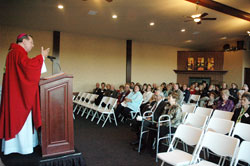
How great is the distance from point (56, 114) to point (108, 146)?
82.6 inches

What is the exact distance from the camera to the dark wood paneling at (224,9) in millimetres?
5886

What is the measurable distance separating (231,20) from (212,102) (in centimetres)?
364

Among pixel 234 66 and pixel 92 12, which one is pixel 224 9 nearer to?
pixel 92 12

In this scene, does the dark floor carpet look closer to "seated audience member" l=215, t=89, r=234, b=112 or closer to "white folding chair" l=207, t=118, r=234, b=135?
"white folding chair" l=207, t=118, r=234, b=135

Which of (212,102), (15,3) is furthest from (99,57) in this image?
(212,102)

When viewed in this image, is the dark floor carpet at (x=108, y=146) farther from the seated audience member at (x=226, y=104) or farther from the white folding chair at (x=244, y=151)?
the seated audience member at (x=226, y=104)

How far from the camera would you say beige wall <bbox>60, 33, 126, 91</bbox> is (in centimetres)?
934

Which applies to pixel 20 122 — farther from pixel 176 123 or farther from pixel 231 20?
pixel 231 20

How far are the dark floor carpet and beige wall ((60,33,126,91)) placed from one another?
4.37 meters

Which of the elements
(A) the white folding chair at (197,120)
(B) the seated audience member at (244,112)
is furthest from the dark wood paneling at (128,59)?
(B) the seated audience member at (244,112)

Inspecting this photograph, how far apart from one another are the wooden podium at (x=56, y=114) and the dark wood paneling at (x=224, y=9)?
508 cm

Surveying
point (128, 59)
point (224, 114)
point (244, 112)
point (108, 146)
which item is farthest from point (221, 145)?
point (128, 59)

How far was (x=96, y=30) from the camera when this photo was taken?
348 inches

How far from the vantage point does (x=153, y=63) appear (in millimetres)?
12094
